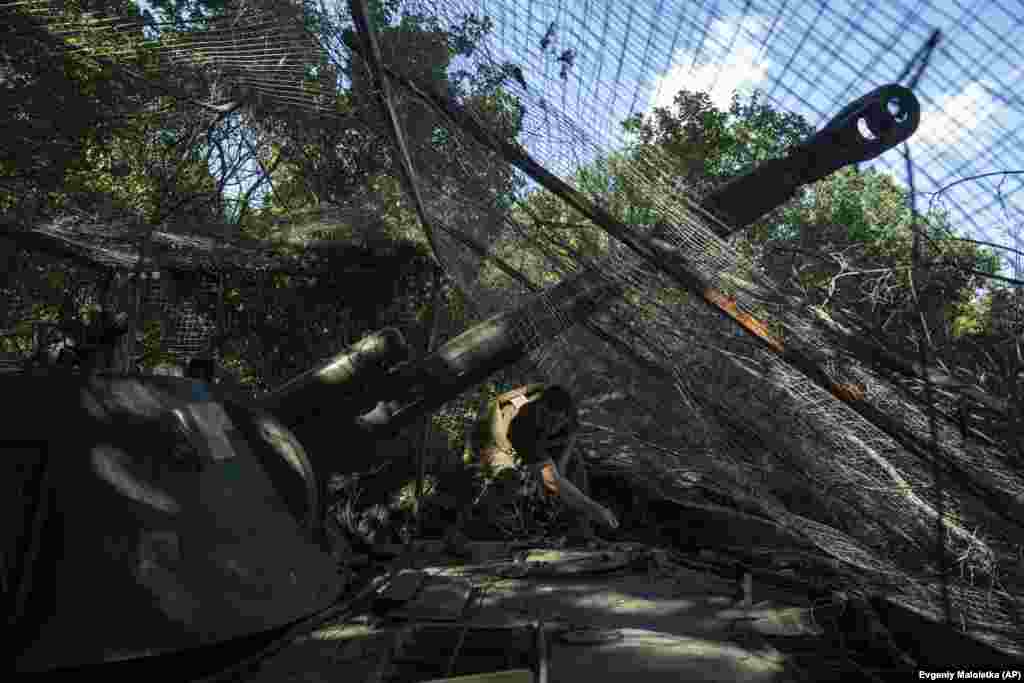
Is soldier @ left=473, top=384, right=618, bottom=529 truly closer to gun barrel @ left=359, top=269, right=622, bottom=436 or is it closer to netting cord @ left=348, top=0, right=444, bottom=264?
gun barrel @ left=359, top=269, right=622, bottom=436

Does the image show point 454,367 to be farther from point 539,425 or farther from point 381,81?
point 381,81

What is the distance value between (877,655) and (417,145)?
2946 mm

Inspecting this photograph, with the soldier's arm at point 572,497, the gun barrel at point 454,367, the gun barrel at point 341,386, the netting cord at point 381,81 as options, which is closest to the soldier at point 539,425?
the soldier's arm at point 572,497

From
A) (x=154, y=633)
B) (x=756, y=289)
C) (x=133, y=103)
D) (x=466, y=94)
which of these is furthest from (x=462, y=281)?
(x=133, y=103)

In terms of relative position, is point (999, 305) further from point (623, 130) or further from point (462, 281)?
point (462, 281)

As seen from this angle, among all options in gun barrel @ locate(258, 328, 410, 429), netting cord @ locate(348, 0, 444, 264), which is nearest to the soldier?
gun barrel @ locate(258, 328, 410, 429)

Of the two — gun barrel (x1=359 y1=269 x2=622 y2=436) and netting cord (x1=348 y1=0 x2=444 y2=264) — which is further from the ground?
netting cord (x1=348 y1=0 x2=444 y2=264)

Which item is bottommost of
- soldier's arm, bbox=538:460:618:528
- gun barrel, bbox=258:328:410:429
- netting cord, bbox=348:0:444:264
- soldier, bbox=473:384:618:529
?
soldier's arm, bbox=538:460:618:528

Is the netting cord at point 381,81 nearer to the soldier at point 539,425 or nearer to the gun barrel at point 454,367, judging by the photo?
the gun barrel at point 454,367

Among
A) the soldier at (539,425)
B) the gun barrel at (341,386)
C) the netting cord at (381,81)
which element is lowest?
the soldier at (539,425)

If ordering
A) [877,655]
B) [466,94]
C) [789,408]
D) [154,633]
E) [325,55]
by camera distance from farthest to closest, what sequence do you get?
[325,55] < [466,94] < [789,408] < [877,655] < [154,633]

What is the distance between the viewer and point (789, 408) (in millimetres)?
3699

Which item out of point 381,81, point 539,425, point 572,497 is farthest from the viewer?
point 539,425

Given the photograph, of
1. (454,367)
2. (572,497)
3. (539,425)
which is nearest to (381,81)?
(454,367)
